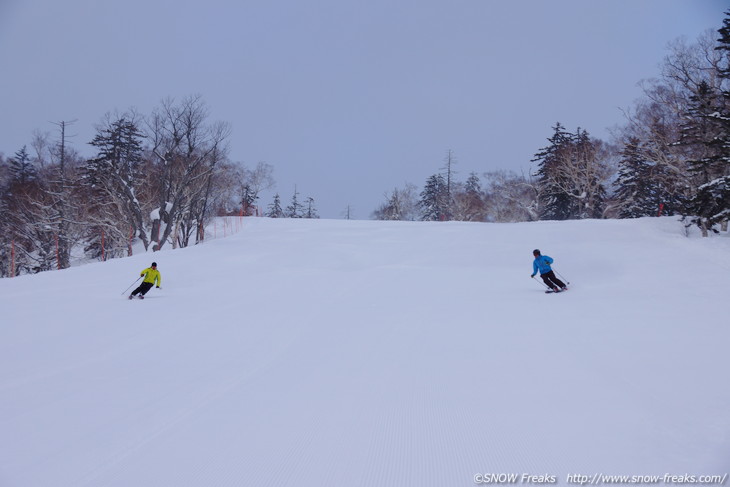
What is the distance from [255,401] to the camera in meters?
4.95

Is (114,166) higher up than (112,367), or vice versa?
(114,166)

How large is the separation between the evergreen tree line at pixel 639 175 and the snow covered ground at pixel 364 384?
7704mm

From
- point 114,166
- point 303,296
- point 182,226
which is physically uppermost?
point 114,166

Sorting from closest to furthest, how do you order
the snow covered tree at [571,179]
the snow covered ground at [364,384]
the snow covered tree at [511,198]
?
the snow covered ground at [364,384]
the snow covered tree at [571,179]
the snow covered tree at [511,198]

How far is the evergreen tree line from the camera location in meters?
18.0

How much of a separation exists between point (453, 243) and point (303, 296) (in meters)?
13.9

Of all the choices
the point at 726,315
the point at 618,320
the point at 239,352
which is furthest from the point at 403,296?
the point at 726,315

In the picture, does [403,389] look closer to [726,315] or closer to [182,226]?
[726,315]

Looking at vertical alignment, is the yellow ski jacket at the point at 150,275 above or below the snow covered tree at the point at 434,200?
below

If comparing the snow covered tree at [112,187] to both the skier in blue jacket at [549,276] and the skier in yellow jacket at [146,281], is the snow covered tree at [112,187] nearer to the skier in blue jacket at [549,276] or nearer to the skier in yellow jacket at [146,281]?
the skier in yellow jacket at [146,281]

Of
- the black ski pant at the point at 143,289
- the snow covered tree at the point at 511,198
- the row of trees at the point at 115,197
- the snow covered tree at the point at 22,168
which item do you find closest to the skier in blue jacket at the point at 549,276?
the black ski pant at the point at 143,289

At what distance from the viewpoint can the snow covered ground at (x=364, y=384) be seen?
3.62 metres

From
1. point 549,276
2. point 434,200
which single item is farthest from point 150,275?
point 434,200

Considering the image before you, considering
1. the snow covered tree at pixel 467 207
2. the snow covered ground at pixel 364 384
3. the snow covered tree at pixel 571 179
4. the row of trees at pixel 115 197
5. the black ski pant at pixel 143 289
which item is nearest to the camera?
the snow covered ground at pixel 364 384
